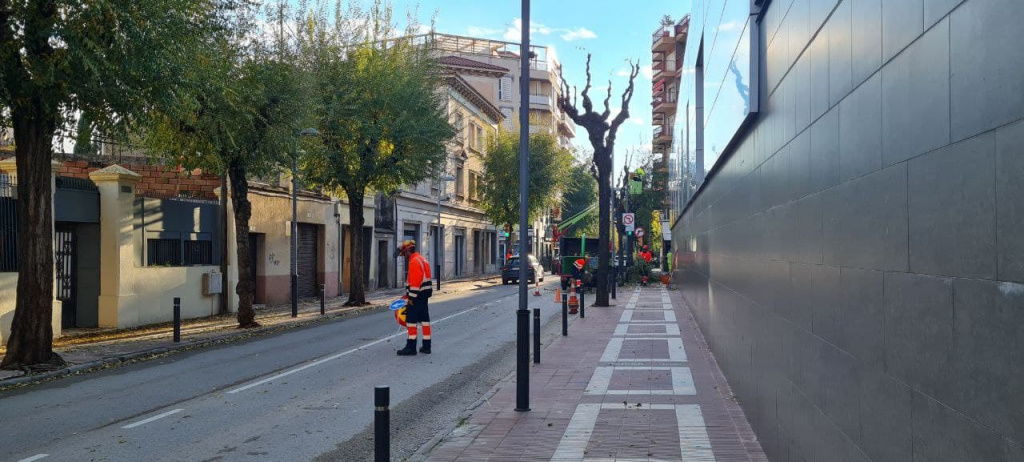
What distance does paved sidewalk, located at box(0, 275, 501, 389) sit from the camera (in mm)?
13211

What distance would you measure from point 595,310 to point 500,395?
47.9 feet

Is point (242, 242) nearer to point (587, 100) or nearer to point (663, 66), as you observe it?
point (587, 100)

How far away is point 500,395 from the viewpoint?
1013 centimetres

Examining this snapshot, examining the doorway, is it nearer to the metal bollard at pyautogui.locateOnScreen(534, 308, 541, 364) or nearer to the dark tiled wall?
the metal bollard at pyautogui.locateOnScreen(534, 308, 541, 364)

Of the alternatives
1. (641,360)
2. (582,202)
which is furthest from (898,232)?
(582,202)

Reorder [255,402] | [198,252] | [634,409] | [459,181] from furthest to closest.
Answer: [459,181], [198,252], [255,402], [634,409]

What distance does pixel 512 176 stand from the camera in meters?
55.1

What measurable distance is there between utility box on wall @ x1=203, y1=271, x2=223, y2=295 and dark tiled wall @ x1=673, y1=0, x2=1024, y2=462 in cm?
1870

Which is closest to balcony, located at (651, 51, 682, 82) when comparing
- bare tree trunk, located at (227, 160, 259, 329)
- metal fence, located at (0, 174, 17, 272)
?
bare tree trunk, located at (227, 160, 259, 329)

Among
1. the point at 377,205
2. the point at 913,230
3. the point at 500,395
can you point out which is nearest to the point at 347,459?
the point at 500,395

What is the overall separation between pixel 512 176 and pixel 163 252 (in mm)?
35003

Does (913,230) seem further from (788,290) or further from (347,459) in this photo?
(347,459)

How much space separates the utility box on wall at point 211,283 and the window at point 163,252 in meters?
0.89

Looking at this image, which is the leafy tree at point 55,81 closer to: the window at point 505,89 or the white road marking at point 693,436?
the white road marking at point 693,436
